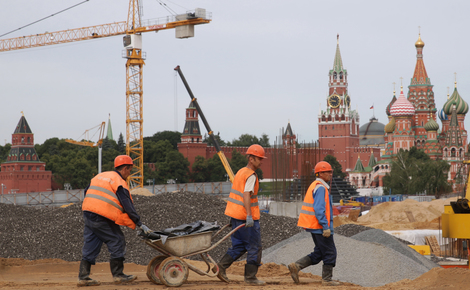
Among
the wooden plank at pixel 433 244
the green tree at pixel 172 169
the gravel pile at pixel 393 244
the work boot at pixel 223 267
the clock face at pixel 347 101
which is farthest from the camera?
the clock face at pixel 347 101

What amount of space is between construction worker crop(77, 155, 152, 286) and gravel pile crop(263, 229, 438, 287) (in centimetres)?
367

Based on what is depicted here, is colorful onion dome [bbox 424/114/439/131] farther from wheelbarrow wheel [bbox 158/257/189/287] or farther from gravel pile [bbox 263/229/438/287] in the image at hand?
wheelbarrow wheel [bbox 158/257/189/287]

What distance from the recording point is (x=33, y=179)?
7531 centimetres

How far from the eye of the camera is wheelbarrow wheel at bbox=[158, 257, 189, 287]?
710 centimetres

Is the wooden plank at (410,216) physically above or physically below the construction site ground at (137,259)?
below

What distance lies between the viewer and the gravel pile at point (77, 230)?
1177 centimetres

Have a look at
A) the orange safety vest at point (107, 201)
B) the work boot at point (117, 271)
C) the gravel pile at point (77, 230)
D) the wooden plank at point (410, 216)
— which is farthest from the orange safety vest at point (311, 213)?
the wooden plank at point (410, 216)

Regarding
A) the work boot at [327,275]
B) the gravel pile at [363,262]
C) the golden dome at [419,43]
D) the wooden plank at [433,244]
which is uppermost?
the golden dome at [419,43]

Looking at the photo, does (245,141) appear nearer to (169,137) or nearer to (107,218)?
(169,137)

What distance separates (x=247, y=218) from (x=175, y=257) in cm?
95

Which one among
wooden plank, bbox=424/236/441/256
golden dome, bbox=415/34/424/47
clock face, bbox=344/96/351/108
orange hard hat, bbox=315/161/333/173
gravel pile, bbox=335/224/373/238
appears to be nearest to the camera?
orange hard hat, bbox=315/161/333/173

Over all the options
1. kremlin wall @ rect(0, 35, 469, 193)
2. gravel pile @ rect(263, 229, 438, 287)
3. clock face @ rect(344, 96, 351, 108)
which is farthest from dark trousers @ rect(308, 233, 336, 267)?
clock face @ rect(344, 96, 351, 108)

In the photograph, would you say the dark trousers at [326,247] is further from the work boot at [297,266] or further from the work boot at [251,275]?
the work boot at [251,275]

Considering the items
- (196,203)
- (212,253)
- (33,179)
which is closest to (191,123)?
(33,179)
